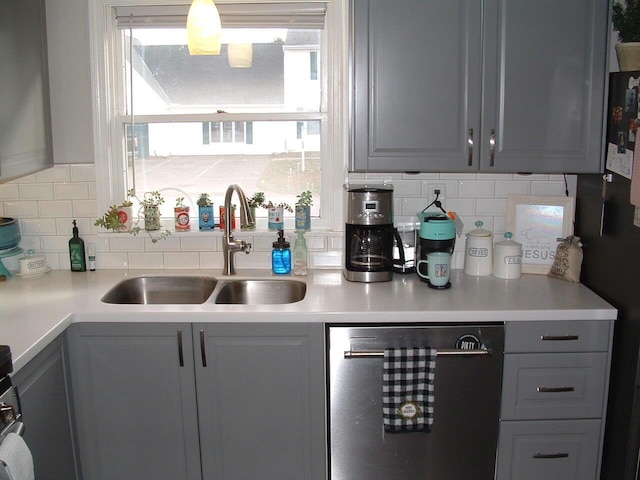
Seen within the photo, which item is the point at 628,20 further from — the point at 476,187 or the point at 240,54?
the point at 240,54

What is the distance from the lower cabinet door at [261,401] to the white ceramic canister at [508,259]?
3.00 feet

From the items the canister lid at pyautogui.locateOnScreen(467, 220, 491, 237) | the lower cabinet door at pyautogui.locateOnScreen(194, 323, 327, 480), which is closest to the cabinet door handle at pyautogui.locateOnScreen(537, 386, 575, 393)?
the canister lid at pyautogui.locateOnScreen(467, 220, 491, 237)

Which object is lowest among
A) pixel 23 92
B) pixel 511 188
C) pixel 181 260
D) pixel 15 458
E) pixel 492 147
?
pixel 15 458

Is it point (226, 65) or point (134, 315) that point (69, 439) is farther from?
point (226, 65)

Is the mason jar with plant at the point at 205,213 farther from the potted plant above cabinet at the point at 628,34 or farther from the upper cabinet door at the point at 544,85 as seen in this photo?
the potted plant above cabinet at the point at 628,34

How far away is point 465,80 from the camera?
2736mm

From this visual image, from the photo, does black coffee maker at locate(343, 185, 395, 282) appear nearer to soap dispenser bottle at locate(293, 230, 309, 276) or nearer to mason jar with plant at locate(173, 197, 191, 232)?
soap dispenser bottle at locate(293, 230, 309, 276)

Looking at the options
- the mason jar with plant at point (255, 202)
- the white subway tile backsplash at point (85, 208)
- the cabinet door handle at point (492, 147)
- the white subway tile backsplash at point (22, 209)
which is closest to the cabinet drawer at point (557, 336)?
the cabinet door handle at point (492, 147)

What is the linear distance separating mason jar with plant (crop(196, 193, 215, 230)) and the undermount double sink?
10.1 inches

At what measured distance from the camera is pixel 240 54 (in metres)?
3.14

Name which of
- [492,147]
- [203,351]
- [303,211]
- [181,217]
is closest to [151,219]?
[181,217]

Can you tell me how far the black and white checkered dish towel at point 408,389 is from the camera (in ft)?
8.46

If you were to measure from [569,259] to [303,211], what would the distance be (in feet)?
3.88

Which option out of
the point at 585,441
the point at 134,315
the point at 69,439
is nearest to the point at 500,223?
the point at 585,441
